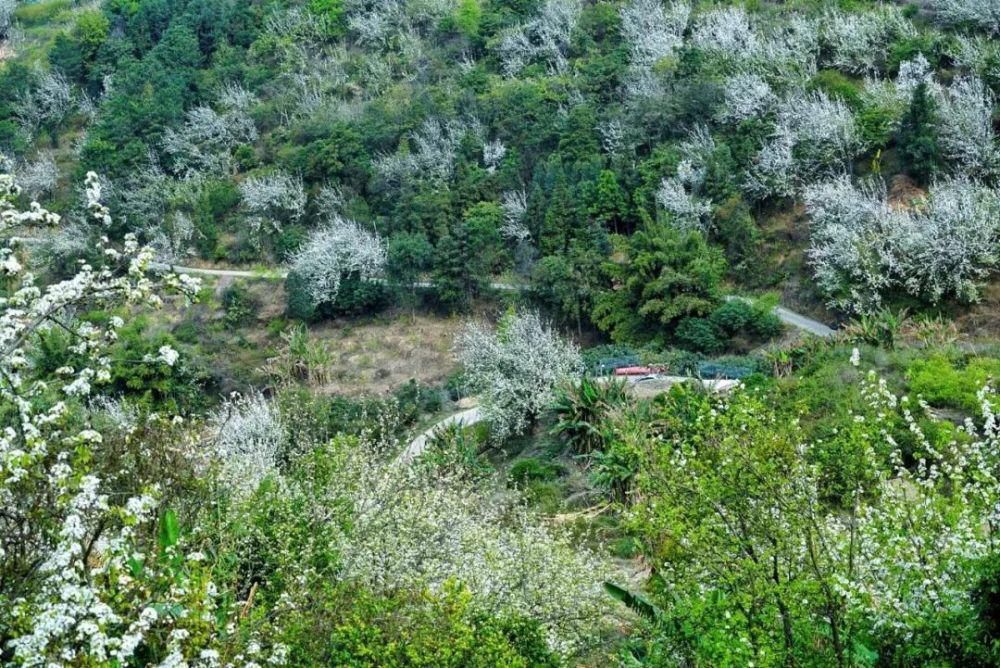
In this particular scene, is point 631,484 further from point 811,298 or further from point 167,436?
point 811,298

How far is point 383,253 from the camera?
2064 inches

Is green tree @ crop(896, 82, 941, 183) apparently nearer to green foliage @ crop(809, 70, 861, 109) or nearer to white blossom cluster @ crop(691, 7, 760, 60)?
green foliage @ crop(809, 70, 861, 109)

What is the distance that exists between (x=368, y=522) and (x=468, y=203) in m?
37.9

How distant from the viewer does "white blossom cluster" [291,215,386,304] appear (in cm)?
5197

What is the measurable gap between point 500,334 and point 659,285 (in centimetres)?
659

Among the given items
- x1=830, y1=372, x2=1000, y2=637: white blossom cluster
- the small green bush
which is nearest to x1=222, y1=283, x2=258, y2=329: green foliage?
the small green bush

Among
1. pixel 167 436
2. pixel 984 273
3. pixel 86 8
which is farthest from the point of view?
pixel 86 8

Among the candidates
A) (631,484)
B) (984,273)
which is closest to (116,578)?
(631,484)

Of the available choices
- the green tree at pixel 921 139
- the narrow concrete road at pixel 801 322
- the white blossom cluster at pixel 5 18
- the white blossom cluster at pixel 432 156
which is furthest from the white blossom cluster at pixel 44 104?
the green tree at pixel 921 139

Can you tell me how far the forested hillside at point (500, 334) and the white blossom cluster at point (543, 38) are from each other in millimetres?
Answer: 265

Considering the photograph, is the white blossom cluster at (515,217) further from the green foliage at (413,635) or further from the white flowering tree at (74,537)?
the white flowering tree at (74,537)

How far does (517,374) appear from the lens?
123 feet

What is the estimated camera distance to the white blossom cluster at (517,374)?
120 ft

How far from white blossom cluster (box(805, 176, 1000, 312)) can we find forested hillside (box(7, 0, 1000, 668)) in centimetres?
18
